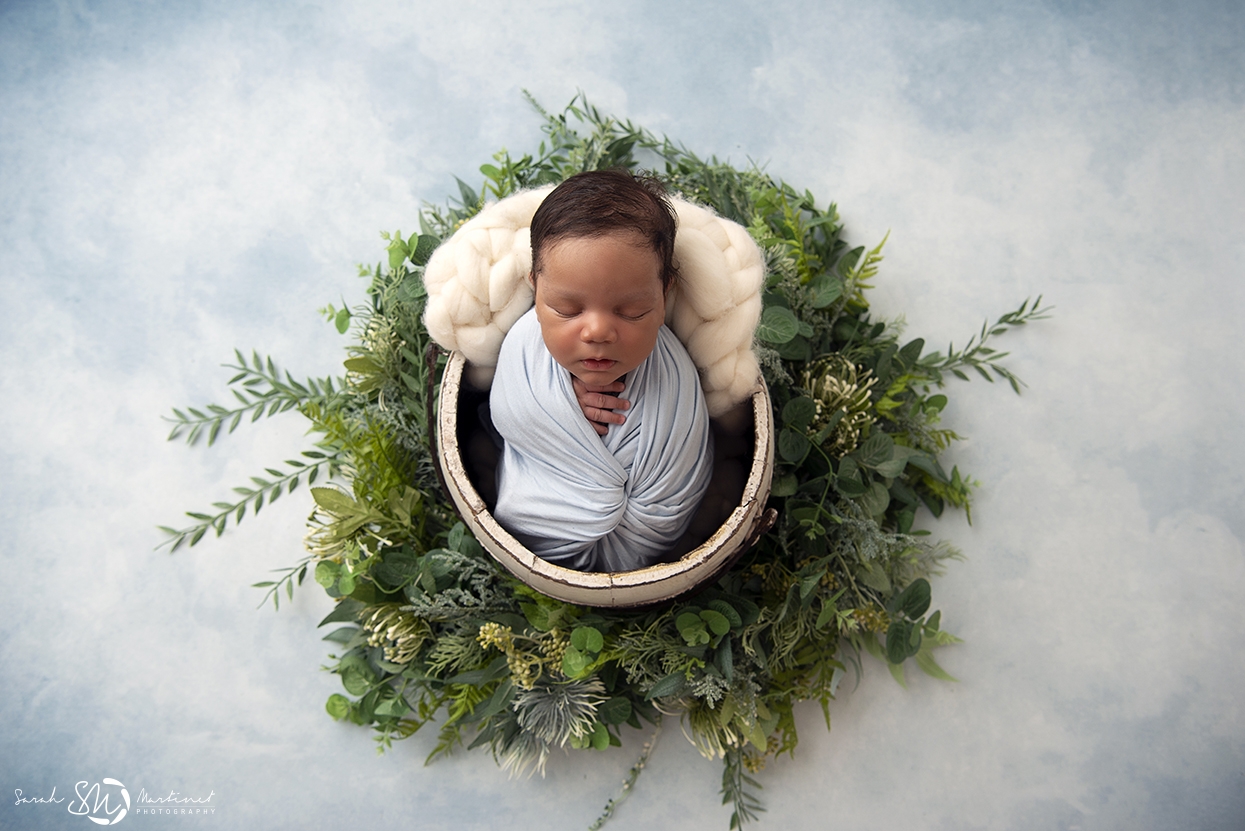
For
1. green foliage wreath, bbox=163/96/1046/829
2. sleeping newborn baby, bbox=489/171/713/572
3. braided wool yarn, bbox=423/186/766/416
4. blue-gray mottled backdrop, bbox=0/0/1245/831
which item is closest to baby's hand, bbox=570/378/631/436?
sleeping newborn baby, bbox=489/171/713/572

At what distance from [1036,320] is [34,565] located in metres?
1.86

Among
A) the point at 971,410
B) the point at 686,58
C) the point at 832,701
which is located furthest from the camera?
the point at 686,58

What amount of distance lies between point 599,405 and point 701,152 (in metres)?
0.75

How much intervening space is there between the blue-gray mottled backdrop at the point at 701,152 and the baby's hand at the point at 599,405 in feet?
2.06

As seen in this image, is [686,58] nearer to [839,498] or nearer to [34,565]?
[839,498]

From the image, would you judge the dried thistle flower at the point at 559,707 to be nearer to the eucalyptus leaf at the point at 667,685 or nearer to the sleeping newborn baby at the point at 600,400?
the eucalyptus leaf at the point at 667,685

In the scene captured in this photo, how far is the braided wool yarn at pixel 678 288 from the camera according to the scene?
1061 millimetres

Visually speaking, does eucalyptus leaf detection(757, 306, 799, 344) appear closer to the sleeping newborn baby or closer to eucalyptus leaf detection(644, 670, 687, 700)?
the sleeping newborn baby

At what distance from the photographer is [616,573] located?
3.44ft

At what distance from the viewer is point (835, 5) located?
167cm

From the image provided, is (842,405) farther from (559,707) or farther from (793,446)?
(559,707)

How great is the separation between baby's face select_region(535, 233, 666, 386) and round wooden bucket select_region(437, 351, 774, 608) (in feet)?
0.73

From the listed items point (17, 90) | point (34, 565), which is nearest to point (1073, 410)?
point (34, 565)

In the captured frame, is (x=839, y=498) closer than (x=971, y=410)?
Yes
